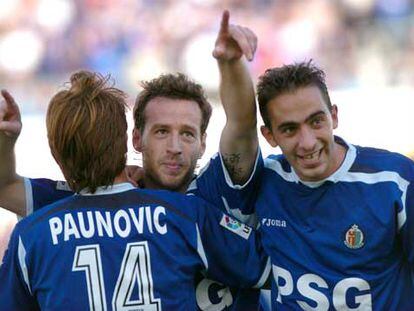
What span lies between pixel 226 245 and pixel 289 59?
735 centimetres

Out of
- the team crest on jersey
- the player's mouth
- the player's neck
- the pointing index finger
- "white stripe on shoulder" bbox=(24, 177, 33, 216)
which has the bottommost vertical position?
the team crest on jersey

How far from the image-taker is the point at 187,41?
10227mm

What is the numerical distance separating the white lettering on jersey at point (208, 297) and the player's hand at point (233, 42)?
0.72m

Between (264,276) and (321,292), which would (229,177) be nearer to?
(264,276)

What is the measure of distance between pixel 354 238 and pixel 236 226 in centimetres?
37

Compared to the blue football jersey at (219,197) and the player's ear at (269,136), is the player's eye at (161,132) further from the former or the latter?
the player's ear at (269,136)

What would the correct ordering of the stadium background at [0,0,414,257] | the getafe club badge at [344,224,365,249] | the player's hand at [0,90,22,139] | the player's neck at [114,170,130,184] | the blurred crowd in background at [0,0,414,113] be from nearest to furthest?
the player's neck at [114,170,130,184], the getafe club badge at [344,224,365,249], the player's hand at [0,90,22,139], the stadium background at [0,0,414,257], the blurred crowd in background at [0,0,414,113]

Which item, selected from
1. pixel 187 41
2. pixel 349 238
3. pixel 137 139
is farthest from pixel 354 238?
pixel 187 41

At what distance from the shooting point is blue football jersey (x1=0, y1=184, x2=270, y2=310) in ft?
8.29

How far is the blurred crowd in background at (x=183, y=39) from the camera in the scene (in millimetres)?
9773

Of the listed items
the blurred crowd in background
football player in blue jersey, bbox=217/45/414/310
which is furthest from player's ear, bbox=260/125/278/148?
the blurred crowd in background

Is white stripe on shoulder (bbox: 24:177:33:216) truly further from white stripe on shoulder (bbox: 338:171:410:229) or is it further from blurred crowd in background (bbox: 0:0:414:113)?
blurred crowd in background (bbox: 0:0:414:113)

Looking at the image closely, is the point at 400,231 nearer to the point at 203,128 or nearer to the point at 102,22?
the point at 203,128

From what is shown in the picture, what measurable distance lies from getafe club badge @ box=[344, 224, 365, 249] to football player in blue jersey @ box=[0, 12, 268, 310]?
14.1 inches
